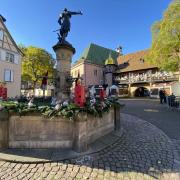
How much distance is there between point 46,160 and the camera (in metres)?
4.63

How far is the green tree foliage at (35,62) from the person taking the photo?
37.5 metres

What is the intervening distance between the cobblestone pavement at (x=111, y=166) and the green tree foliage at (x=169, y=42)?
15.1 m

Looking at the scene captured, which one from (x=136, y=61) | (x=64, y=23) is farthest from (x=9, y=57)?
(x=136, y=61)

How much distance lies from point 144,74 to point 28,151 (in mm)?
31863

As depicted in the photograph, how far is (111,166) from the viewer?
455 centimetres

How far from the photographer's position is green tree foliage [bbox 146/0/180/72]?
18.0 metres

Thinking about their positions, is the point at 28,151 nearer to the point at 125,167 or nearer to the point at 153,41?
the point at 125,167

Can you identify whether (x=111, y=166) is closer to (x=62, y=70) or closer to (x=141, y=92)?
(x=62, y=70)

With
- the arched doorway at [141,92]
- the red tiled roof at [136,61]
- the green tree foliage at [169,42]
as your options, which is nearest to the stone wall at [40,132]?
the green tree foliage at [169,42]

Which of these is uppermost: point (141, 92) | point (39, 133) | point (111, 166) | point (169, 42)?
point (169, 42)

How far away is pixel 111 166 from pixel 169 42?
663 inches

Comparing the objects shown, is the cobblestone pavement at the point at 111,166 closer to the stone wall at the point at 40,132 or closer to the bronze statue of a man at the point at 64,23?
the stone wall at the point at 40,132

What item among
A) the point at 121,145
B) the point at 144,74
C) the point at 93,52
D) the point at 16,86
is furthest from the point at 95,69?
the point at 121,145

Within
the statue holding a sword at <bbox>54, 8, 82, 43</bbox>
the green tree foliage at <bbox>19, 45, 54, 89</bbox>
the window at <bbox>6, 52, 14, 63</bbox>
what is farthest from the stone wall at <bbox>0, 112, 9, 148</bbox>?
the green tree foliage at <bbox>19, 45, 54, 89</bbox>
